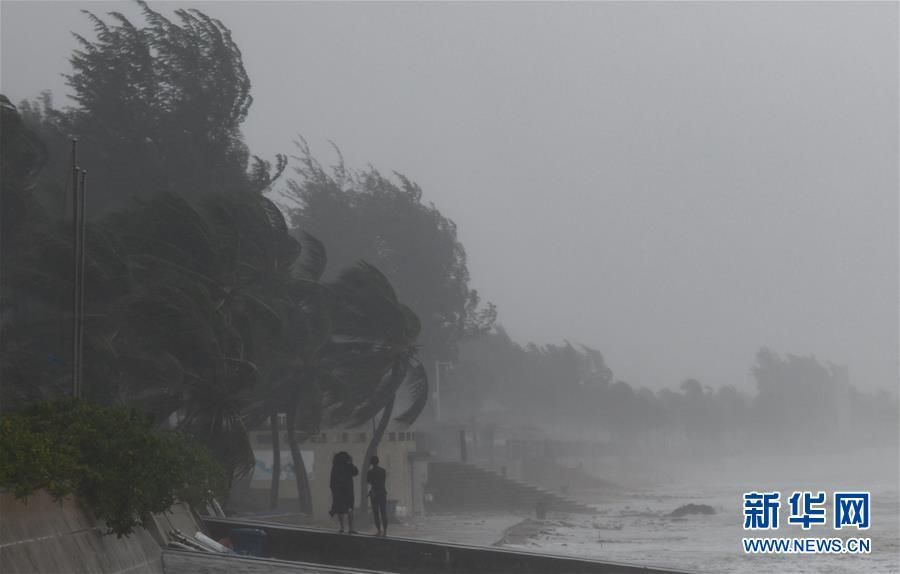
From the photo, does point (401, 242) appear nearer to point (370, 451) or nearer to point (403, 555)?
point (370, 451)

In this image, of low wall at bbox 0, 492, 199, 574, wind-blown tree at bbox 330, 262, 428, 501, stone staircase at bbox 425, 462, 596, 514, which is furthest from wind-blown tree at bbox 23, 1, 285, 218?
low wall at bbox 0, 492, 199, 574

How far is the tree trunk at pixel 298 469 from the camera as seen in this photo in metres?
32.5

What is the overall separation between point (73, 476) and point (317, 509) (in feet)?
71.8

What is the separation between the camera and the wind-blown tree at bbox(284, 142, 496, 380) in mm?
59219

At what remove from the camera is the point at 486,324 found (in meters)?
66.2

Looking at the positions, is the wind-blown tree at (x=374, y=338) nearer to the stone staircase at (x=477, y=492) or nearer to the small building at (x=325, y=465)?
the small building at (x=325, y=465)

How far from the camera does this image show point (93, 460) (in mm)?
12008

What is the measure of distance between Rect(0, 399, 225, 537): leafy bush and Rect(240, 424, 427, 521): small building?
1954 centimetres

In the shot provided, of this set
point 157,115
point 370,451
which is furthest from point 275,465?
point 157,115

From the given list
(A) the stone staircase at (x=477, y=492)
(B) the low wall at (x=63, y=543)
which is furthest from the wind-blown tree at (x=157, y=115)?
(B) the low wall at (x=63, y=543)

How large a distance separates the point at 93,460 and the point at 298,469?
69.6 feet

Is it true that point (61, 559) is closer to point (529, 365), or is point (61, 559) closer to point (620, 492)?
point (620, 492)

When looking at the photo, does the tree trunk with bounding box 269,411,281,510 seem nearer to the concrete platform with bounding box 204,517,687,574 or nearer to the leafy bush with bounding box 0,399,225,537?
the concrete platform with bounding box 204,517,687,574

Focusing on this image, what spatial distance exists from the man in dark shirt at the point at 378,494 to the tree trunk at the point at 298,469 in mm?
13267
